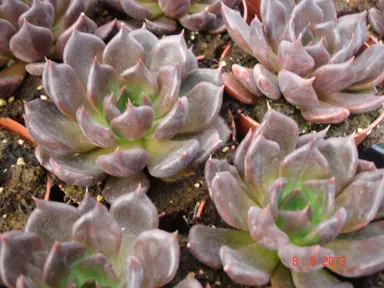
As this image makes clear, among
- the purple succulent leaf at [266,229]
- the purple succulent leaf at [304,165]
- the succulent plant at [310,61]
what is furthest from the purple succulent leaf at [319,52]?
the purple succulent leaf at [266,229]

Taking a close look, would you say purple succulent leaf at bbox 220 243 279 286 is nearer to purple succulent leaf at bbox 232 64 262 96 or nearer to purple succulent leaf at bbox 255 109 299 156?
purple succulent leaf at bbox 255 109 299 156

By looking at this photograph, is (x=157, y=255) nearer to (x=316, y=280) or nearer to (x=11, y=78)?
(x=316, y=280)

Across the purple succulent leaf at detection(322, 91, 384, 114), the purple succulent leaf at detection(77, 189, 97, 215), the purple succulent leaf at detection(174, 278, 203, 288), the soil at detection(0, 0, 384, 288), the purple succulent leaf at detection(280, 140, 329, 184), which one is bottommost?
the soil at detection(0, 0, 384, 288)

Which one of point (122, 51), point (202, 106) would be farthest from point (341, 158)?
point (122, 51)

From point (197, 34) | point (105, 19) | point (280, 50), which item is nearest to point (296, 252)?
point (280, 50)

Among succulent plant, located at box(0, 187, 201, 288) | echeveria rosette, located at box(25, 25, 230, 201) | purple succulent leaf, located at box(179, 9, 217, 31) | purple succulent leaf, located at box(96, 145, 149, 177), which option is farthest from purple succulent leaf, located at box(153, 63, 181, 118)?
purple succulent leaf, located at box(179, 9, 217, 31)

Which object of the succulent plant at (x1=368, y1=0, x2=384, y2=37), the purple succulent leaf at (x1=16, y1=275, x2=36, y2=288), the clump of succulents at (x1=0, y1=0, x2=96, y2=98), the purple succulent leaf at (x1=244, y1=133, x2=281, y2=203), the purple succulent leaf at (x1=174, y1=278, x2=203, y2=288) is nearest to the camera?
the purple succulent leaf at (x1=16, y1=275, x2=36, y2=288)
